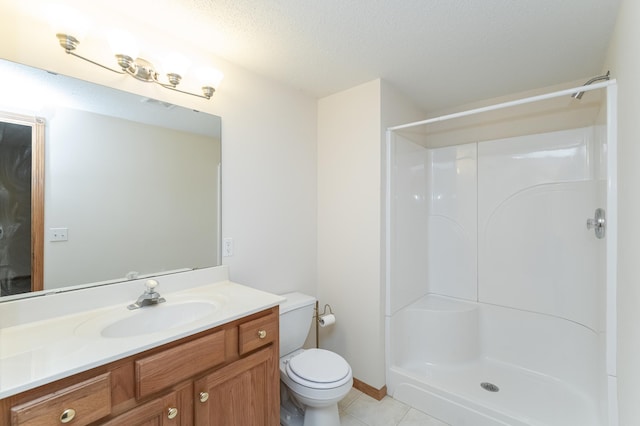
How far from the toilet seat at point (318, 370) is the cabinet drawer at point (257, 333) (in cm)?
36

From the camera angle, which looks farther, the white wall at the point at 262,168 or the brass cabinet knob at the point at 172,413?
the white wall at the point at 262,168

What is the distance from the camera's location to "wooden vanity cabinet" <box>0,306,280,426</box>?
0.80 meters

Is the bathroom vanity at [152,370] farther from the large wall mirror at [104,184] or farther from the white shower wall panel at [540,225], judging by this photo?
the white shower wall panel at [540,225]

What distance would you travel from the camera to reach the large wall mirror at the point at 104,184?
115cm

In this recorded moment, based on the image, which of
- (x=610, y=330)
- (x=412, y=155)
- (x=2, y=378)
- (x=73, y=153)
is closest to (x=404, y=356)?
(x=610, y=330)

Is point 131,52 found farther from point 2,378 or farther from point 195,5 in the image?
point 2,378

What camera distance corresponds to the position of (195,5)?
1.33 metres

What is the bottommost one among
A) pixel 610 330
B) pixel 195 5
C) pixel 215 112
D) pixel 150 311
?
pixel 610 330

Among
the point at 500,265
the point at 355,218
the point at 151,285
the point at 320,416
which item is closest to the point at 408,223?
the point at 355,218

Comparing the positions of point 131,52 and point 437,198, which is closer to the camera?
point 131,52

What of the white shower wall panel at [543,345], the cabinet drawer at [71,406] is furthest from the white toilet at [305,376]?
the white shower wall panel at [543,345]

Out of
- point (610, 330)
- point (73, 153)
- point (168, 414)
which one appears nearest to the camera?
point (168, 414)

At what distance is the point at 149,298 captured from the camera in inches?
53.3

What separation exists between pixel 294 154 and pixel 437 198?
1.46 m
